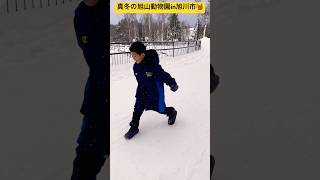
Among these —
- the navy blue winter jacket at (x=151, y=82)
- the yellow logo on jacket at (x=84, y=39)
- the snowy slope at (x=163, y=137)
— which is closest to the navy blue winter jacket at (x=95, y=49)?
the yellow logo on jacket at (x=84, y=39)

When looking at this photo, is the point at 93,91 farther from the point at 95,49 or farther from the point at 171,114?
the point at 171,114

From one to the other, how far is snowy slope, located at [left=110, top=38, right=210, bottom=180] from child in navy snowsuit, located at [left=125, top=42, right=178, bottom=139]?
0.06 m

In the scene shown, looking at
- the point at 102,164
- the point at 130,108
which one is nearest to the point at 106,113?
the point at 102,164

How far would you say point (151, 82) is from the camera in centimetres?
190

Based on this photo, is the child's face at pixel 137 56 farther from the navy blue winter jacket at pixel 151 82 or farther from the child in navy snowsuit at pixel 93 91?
the child in navy snowsuit at pixel 93 91

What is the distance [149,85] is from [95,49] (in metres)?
0.82

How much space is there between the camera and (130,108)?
2.05 m

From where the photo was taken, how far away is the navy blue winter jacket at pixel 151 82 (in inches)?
72.5

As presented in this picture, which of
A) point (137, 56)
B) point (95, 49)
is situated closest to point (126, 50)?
point (137, 56)

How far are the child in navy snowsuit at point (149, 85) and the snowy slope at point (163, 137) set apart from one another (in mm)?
59

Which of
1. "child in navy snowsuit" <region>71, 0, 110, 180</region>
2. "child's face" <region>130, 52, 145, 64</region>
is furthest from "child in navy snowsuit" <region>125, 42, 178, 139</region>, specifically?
"child in navy snowsuit" <region>71, 0, 110, 180</region>

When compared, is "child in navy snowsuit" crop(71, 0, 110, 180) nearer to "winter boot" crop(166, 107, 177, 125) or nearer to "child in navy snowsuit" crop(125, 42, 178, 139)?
"child in navy snowsuit" crop(125, 42, 178, 139)

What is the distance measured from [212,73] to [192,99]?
788mm

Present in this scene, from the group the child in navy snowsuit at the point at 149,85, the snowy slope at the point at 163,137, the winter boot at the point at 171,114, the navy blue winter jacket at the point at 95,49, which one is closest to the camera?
the navy blue winter jacket at the point at 95,49
